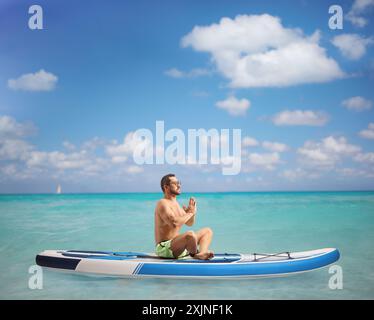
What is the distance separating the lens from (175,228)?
4.07 meters

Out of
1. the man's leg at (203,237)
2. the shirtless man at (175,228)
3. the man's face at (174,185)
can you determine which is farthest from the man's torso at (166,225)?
the man's leg at (203,237)

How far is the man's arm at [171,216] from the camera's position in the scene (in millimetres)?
3934

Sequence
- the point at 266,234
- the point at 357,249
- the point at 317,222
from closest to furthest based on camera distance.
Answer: the point at 357,249 → the point at 266,234 → the point at 317,222

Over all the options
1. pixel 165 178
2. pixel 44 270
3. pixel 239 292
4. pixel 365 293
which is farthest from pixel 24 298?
pixel 365 293

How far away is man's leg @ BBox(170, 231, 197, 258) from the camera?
401 cm

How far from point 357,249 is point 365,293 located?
2809mm

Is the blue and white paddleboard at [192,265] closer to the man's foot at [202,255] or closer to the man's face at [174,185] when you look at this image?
the man's foot at [202,255]

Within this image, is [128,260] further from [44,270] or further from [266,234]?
[266,234]

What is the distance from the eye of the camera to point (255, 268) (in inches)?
163

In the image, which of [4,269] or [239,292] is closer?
[239,292]

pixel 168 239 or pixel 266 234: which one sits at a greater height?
pixel 168 239

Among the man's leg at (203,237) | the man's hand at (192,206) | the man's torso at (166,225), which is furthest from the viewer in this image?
the man's leg at (203,237)

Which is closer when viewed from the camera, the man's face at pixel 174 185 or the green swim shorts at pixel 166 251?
the man's face at pixel 174 185

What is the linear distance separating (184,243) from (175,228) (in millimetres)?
170
